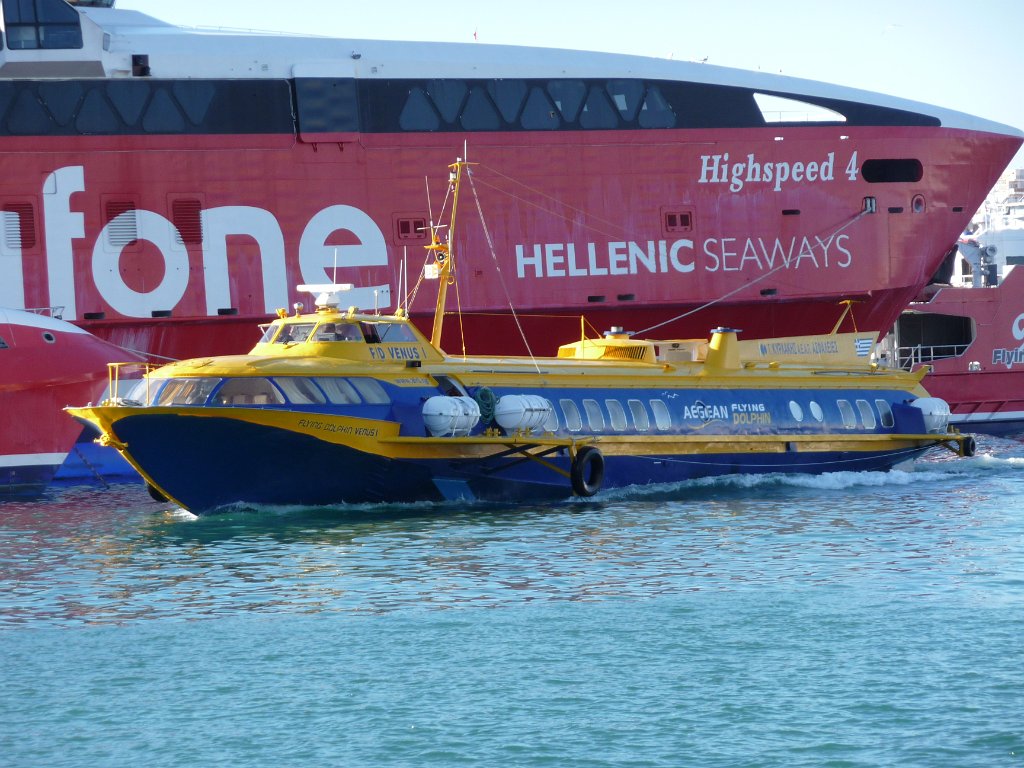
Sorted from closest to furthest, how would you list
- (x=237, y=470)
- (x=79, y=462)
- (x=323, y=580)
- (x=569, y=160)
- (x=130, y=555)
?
(x=323, y=580), (x=130, y=555), (x=237, y=470), (x=79, y=462), (x=569, y=160)

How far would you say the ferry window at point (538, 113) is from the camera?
3675 cm

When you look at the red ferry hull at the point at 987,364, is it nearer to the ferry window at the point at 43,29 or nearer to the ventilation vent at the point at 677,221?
the ventilation vent at the point at 677,221

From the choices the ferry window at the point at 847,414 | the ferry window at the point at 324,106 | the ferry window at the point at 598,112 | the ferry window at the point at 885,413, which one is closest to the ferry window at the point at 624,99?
the ferry window at the point at 598,112

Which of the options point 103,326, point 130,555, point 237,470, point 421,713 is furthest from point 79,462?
point 421,713

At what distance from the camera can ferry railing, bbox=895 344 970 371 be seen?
1811 inches

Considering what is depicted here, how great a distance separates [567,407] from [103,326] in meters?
12.1

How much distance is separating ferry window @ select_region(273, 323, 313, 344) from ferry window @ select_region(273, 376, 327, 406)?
78.8 inches

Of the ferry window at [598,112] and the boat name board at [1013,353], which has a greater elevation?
the ferry window at [598,112]

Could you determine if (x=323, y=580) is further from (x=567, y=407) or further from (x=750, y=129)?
(x=750, y=129)

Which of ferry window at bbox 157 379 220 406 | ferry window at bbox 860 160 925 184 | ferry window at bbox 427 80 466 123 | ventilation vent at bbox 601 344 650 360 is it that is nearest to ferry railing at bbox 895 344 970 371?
ferry window at bbox 860 160 925 184

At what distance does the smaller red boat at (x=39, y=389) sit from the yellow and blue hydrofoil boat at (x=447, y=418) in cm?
105

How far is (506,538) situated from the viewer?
2302 cm

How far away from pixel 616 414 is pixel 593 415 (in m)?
0.63

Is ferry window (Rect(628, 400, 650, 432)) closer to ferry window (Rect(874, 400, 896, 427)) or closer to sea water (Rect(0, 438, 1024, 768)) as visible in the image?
sea water (Rect(0, 438, 1024, 768))
